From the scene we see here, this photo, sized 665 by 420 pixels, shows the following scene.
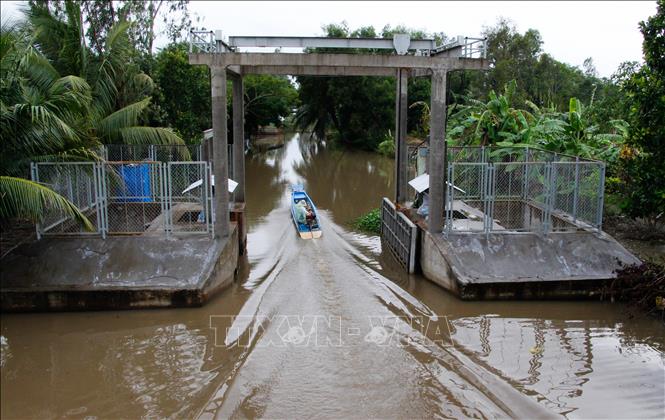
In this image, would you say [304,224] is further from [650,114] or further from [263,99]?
[263,99]

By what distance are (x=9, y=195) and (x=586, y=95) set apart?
137 feet

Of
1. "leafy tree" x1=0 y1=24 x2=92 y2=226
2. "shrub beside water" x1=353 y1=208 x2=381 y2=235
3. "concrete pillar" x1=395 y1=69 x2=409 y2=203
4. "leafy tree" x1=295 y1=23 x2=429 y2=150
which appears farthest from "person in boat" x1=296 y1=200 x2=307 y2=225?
"leafy tree" x1=295 y1=23 x2=429 y2=150

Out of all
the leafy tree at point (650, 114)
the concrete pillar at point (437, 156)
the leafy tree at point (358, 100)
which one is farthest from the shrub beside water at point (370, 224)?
the leafy tree at point (358, 100)

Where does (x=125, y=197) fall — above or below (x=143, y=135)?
below

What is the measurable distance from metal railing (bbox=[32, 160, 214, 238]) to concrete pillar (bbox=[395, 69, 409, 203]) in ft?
A: 20.0

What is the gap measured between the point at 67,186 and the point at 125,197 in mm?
2423

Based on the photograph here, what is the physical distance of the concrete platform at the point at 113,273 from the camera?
444 inches

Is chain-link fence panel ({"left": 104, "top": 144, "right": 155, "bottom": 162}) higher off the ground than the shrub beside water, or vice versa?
chain-link fence panel ({"left": 104, "top": 144, "right": 155, "bottom": 162})

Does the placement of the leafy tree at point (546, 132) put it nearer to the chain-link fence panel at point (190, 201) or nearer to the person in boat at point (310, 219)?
the person in boat at point (310, 219)

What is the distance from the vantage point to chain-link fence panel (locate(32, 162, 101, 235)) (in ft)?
41.0

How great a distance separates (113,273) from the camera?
11.9m

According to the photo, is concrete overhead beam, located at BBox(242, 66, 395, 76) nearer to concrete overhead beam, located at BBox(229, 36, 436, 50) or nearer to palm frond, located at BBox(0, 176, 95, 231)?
concrete overhead beam, located at BBox(229, 36, 436, 50)

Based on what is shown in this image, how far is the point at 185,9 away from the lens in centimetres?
3494

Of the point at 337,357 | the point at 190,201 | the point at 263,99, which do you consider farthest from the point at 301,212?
the point at 263,99
